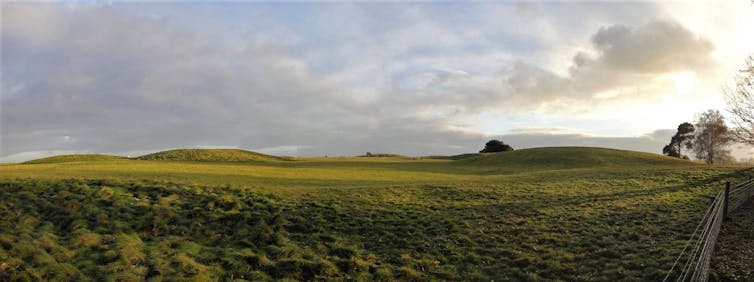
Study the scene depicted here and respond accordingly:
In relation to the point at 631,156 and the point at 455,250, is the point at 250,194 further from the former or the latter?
the point at 631,156

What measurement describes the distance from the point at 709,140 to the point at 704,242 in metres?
70.8

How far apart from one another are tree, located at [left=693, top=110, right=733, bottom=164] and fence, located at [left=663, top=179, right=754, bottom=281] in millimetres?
52646

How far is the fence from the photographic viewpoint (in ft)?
42.9

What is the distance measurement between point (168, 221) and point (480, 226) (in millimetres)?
13490

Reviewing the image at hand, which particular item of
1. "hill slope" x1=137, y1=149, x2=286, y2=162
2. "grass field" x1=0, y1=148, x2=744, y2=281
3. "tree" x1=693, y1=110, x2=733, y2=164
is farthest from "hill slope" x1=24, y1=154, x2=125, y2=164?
"tree" x1=693, y1=110, x2=733, y2=164

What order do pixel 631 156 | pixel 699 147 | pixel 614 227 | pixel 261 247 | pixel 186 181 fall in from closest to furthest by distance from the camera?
pixel 261 247 < pixel 614 227 < pixel 186 181 < pixel 631 156 < pixel 699 147

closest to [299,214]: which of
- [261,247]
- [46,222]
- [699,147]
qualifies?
[261,247]

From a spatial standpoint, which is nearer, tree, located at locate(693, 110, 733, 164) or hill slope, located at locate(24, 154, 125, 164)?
hill slope, located at locate(24, 154, 125, 164)

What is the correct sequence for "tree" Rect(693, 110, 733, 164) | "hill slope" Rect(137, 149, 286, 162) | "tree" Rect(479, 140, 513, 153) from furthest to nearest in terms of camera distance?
"tree" Rect(479, 140, 513, 153) → "tree" Rect(693, 110, 733, 164) → "hill slope" Rect(137, 149, 286, 162)

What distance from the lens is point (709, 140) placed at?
72375 mm

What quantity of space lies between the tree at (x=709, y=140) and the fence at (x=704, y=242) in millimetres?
52646

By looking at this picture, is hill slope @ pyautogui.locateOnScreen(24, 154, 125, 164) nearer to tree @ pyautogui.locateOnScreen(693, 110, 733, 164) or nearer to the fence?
the fence

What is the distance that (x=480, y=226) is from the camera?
18.9 m

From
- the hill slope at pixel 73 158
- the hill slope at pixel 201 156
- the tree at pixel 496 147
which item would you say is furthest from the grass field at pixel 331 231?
the tree at pixel 496 147
